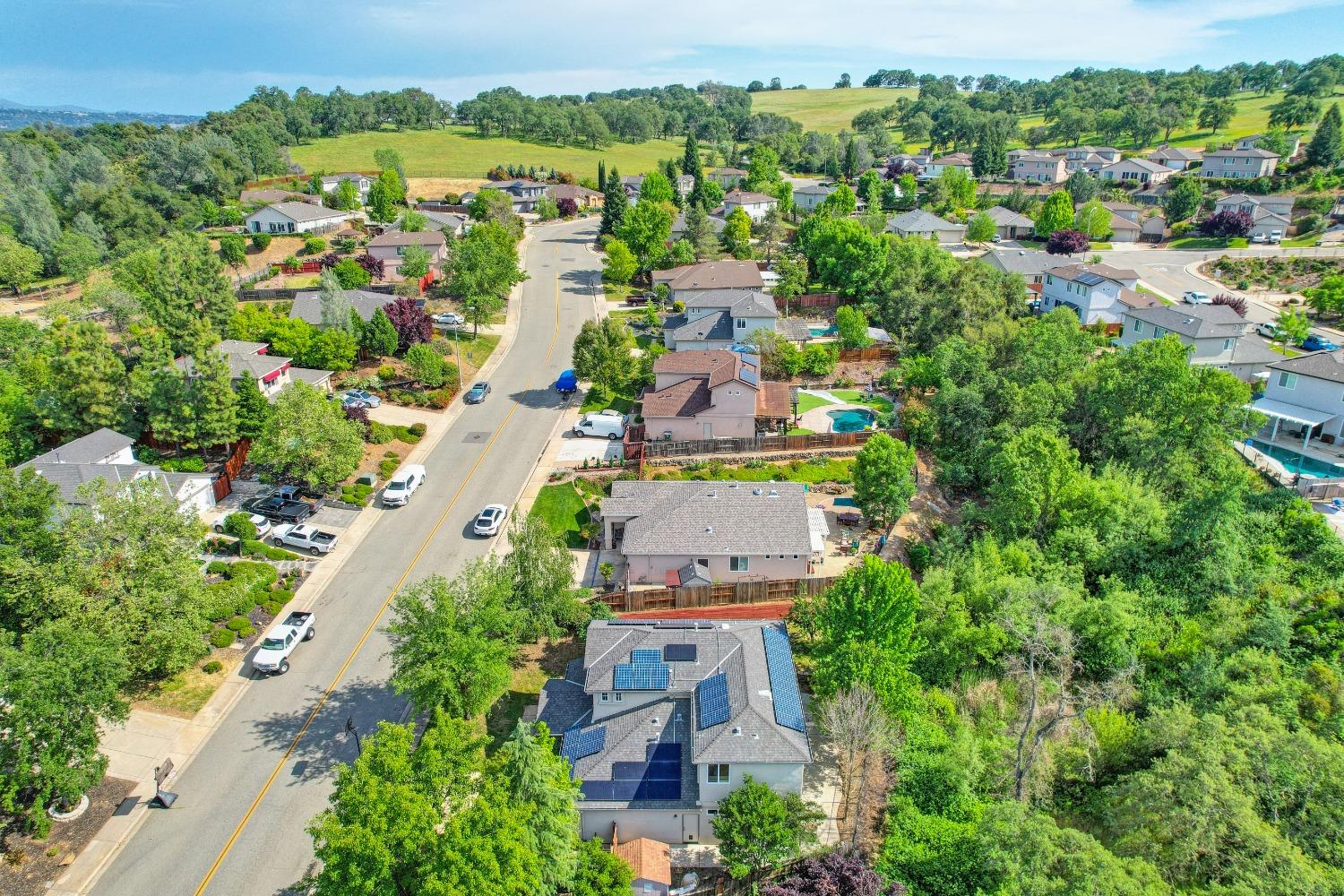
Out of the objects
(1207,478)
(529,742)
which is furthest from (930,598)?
(1207,478)

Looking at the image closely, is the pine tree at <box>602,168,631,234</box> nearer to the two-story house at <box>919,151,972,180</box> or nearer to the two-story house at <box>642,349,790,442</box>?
the two-story house at <box>642,349,790,442</box>

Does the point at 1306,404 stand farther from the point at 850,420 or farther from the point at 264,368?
the point at 264,368

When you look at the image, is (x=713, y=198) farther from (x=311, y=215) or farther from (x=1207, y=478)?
(x=1207, y=478)

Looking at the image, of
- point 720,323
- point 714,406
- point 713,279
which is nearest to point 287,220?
point 713,279

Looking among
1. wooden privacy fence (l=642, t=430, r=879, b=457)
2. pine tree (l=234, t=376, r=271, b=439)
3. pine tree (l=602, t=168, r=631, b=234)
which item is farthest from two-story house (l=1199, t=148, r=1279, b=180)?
pine tree (l=234, t=376, r=271, b=439)

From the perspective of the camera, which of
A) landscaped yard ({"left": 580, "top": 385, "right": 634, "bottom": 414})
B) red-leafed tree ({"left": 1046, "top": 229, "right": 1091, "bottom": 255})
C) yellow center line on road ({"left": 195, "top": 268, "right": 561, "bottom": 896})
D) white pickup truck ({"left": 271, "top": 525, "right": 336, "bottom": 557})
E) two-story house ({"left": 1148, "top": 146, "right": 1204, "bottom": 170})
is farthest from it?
two-story house ({"left": 1148, "top": 146, "right": 1204, "bottom": 170})

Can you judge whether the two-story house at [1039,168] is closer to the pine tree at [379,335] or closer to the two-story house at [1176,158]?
the two-story house at [1176,158]
